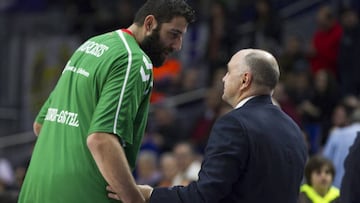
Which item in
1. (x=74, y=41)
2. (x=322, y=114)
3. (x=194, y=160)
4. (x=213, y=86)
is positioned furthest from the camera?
(x=74, y=41)

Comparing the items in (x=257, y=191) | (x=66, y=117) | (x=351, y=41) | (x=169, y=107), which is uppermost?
(x=66, y=117)

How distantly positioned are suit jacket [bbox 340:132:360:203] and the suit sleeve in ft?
3.66

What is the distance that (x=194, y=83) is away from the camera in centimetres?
1525

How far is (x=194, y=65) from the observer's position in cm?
1606

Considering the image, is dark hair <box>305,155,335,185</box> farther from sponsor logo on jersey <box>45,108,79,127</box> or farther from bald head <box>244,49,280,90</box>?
sponsor logo on jersey <box>45,108,79,127</box>

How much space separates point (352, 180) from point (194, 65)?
34.0 feet

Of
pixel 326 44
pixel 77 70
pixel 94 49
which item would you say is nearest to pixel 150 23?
pixel 94 49

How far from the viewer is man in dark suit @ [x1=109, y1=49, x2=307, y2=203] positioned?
Result: 4848mm

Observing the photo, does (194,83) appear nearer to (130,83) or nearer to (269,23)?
(269,23)

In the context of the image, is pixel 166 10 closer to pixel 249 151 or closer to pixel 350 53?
pixel 249 151

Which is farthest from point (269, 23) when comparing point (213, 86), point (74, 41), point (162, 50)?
point (162, 50)

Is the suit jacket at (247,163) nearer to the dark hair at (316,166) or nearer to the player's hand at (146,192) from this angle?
the player's hand at (146,192)

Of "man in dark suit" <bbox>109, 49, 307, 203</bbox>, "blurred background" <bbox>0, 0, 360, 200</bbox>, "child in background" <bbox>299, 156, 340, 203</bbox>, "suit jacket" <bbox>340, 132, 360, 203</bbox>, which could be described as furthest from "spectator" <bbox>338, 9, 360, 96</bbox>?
"man in dark suit" <bbox>109, 49, 307, 203</bbox>

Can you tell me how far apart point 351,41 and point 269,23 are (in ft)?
5.03
